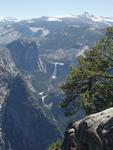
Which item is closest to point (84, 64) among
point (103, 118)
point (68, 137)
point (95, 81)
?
point (95, 81)

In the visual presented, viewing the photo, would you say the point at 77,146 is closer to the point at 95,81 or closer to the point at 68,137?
the point at 68,137

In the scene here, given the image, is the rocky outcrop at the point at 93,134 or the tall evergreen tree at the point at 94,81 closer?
the rocky outcrop at the point at 93,134

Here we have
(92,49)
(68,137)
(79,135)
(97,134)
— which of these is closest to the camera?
(97,134)

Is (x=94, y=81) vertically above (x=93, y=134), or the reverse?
(x=93, y=134)

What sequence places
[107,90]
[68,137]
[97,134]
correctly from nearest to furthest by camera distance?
[97,134] < [68,137] < [107,90]

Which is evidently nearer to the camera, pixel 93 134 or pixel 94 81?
pixel 93 134

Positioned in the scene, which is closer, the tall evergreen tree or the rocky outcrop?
the rocky outcrop

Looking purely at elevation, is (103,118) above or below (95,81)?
above

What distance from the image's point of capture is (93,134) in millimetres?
47312

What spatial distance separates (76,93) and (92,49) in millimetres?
8605

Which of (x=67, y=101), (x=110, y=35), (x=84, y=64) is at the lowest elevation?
(x=67, y=101)

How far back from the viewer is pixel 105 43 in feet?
249

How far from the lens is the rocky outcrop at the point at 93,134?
44981 millimetres

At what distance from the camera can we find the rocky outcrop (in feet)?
148
